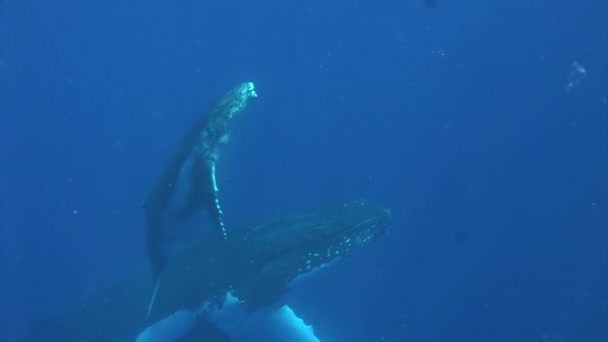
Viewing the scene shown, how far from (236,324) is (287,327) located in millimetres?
1332

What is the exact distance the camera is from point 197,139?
27.7 feet

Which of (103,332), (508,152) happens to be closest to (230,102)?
(103,332)

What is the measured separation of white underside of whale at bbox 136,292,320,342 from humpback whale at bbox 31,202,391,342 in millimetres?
18

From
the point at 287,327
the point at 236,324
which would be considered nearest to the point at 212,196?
the point at 236,324

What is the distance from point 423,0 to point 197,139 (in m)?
17.8

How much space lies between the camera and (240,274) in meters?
9.95

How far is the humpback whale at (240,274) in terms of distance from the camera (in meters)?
9.91

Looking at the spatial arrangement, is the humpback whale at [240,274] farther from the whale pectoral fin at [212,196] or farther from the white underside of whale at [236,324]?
the whale pectoral fin at [212,196]

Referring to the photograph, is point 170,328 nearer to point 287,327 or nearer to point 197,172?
point 287,327

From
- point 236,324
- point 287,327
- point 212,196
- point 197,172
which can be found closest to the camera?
point 197,172

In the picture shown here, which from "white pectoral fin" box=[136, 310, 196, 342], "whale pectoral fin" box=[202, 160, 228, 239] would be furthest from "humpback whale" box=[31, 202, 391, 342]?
"whale pectoral fin" box=[202, 160, 228, 239]

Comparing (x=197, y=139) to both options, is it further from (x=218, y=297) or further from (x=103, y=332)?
(x=103, y=332)

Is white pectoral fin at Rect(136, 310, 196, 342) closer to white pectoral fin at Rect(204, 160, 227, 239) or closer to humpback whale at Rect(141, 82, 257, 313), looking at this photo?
humpback whale at Rect(141, 82, 257, 313)

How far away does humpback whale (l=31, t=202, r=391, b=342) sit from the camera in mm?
9906
